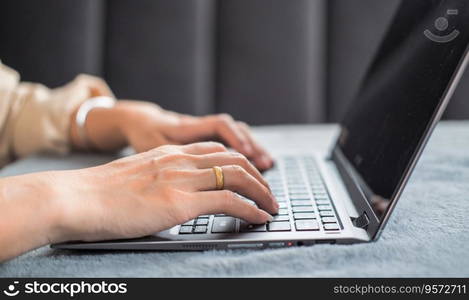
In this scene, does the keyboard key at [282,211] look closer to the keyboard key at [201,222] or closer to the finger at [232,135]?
the keyboard key at [201,222]

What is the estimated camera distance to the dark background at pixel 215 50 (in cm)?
116

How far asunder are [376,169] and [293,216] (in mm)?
99

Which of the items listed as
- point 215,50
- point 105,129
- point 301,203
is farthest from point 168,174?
point 215,50

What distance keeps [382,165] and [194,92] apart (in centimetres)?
76

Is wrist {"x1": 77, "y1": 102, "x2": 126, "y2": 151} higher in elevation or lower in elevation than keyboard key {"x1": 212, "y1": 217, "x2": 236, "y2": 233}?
lower

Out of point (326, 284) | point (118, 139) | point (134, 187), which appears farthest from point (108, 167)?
point (118, 139)

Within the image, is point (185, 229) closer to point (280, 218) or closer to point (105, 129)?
point (280, 218)

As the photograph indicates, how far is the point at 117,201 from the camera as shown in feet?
1.35

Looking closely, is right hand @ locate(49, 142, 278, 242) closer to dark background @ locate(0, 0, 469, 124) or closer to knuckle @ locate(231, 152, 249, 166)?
knuckle @ locate(231, 152, 249, 166)

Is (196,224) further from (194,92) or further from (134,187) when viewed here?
(194,92)

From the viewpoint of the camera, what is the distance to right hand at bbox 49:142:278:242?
0.40m

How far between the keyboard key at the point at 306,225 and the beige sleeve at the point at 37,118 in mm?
498

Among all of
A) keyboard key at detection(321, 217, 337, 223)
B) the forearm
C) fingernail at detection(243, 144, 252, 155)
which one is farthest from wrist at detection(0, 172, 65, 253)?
fingernail at detection(243, 144, 252, 155)

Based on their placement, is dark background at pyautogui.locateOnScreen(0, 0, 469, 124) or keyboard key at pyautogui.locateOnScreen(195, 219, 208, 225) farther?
dark background at pyautogui.locateOnScreen(0, 0, 469, 124)
